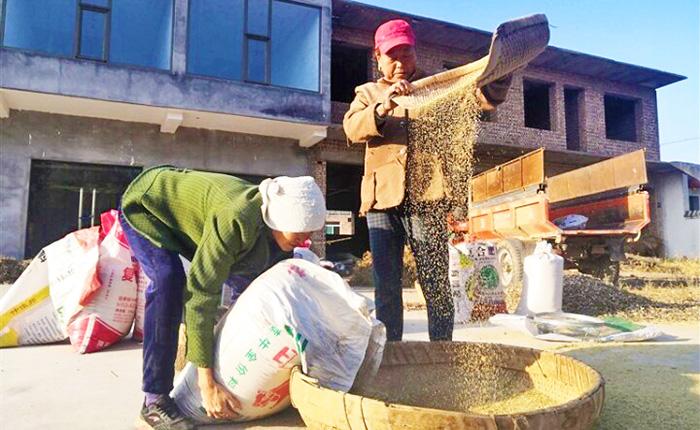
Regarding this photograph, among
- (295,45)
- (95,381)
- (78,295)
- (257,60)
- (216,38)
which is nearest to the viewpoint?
(95,381)

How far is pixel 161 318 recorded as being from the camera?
4.58 feet

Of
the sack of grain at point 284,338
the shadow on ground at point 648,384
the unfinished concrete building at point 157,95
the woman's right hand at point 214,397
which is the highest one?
the unfinished concrete building at point 157,95

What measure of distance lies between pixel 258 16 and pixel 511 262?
5.98m

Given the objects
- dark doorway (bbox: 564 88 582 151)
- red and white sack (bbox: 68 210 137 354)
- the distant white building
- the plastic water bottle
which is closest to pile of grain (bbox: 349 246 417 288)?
the plastic water bottle

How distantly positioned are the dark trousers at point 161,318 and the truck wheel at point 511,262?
360cm

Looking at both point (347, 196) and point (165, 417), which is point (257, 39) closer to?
point (347, 196)

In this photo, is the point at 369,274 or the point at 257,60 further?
the point at 257,60

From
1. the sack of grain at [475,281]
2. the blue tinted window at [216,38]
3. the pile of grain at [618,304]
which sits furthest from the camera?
the blue tinted window at [216,38]

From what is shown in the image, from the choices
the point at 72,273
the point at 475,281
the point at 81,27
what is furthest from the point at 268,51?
the point at 72,273

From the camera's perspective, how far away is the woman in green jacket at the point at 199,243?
129 cm

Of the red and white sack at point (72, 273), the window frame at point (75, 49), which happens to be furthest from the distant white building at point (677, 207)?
the red and white sack at point (72, 273)

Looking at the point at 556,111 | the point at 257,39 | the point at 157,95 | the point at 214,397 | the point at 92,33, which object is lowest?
the point at 214,397

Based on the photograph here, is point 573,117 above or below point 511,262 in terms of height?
above

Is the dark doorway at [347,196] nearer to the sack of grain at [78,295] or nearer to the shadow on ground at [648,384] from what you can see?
the sack of grain at [78,295]
